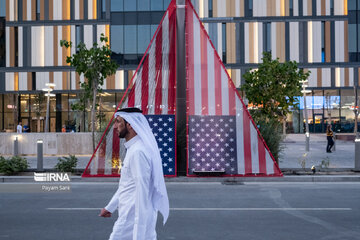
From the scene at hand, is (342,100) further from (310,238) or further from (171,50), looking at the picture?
(310,238)

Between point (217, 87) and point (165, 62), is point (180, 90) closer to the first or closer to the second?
point (165, 62)

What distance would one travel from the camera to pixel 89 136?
18844 mm

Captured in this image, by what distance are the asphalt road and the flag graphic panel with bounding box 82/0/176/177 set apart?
3.06 ft

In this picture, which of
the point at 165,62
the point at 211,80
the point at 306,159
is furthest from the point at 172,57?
the point at 306,159

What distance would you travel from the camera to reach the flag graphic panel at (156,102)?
1071cm

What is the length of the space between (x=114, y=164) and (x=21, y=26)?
34868mm

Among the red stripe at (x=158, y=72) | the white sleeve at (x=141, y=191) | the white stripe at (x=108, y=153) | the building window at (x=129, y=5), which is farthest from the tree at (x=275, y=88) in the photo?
the building window at (x=129, y=5)

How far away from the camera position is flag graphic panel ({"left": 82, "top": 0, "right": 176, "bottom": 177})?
1071 centimetres

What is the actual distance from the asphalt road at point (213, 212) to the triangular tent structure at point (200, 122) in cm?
91

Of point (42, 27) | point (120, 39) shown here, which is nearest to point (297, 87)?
point (120, 39)

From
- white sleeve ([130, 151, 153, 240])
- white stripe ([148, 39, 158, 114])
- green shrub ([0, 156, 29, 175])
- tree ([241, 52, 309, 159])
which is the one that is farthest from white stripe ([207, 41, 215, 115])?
white sleeve ([130, 151, 153, 240])

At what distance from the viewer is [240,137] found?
35.6 ft

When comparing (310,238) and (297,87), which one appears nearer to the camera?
(310,238)

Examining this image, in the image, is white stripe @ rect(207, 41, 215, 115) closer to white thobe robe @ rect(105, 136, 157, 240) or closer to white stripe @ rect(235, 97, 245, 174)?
white stripe @ rect(235, 97, 245, 174)
